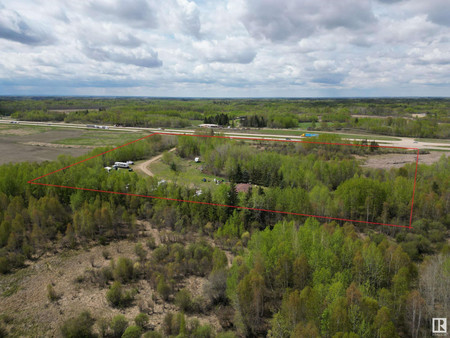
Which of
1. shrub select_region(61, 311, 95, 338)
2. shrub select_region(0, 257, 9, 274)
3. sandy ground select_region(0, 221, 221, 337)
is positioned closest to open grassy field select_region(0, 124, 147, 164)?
shrub select_region(0, 257, 9, 274)

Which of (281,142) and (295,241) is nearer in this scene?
(295,241)

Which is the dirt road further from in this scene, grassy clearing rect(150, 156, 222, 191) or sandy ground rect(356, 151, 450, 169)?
sandy ground rect(356, 151, 450, 169)

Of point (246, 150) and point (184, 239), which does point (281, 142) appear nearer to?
point (246, 150)

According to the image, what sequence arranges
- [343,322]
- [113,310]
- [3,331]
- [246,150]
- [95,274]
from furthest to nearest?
[246,150]
[95,274]
[113,310]
[3,331]
[343,322]

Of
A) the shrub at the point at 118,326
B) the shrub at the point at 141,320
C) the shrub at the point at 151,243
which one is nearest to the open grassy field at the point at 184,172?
the shrub at the point at 151,243

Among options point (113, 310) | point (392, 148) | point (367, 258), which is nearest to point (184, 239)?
point (113, 310)

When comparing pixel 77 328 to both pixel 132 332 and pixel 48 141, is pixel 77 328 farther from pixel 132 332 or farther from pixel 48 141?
pixel 48 141

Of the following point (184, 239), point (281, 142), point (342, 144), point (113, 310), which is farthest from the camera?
point (281, 142)
